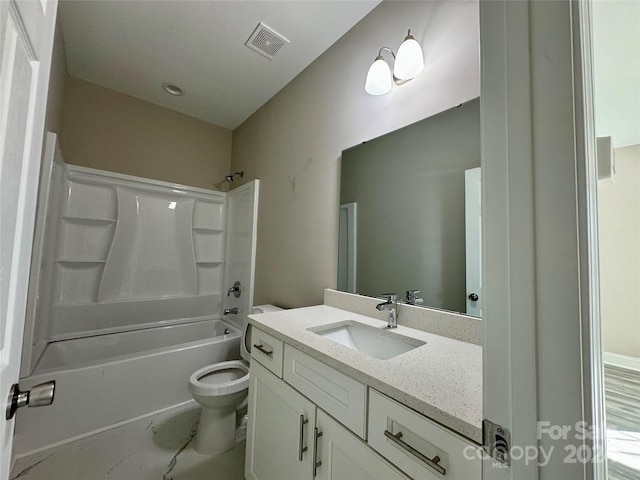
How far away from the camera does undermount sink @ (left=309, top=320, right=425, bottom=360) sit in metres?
1.08

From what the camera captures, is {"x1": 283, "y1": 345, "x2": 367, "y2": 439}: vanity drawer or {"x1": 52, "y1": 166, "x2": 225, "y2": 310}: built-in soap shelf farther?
{"x1": 52, "y1": 166, "x2": 225, "y2": 310}: built-in soap shelf

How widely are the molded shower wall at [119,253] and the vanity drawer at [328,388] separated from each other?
1671 millimetres

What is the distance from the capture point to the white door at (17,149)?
41 centimetres

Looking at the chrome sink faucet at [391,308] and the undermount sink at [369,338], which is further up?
the chrome sink faucet at [391,308]

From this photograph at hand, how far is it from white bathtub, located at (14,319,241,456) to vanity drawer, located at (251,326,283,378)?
105 centimetres

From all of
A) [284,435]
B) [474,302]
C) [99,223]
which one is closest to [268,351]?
[284,435]

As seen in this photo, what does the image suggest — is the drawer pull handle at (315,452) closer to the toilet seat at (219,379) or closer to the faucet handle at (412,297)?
the faucet handle at (412,297)

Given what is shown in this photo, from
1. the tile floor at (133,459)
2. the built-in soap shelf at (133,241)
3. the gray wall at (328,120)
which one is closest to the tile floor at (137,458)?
the tile floor at (133,459)

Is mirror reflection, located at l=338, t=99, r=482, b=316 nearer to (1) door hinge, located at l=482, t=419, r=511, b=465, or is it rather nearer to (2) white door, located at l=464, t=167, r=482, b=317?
(2) white door, located at l=464, t=167, r=482, b=317

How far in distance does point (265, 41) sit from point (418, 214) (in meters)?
1.63

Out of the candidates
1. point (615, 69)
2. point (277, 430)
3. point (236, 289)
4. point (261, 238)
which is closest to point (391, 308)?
point (277, 430)

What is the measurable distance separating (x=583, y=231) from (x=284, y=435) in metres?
1.13

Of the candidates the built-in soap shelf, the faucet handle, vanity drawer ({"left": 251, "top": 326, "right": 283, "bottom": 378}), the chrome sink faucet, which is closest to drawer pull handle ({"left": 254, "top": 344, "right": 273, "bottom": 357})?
vanity drawer ({"left": 251, "top": 326, "right": 283, "bottom": 378})

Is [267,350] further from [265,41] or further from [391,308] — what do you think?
[265,41]
